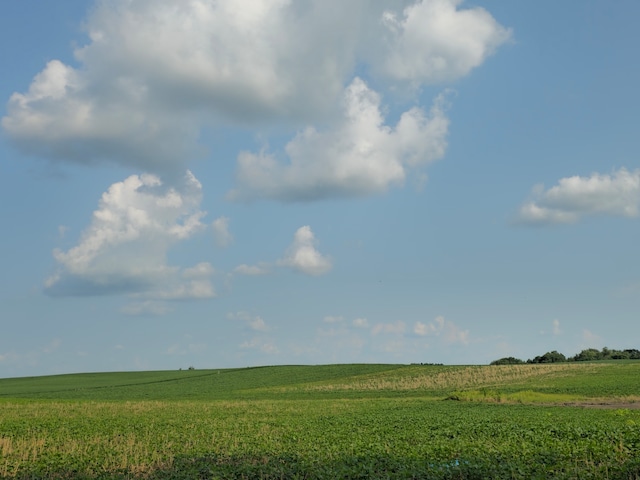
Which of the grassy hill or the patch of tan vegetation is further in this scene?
the patch of tan vegetation

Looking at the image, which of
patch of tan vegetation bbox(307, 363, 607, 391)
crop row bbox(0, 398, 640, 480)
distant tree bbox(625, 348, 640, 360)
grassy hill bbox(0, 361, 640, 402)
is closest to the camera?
crop row bbox(0, 398, 640, 480)

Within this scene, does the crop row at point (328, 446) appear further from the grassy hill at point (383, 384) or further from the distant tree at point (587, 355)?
the distant tree at point (587, 355)

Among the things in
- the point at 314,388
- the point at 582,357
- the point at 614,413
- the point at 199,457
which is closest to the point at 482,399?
the point at 614,413

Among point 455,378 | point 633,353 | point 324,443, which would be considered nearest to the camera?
point 324,443

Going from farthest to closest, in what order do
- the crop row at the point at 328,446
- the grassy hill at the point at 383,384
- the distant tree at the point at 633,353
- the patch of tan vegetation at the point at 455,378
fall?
the distant tree at the point at 633,353 → the patch of tan vegetation at the point at 455,378 → the grassy hill at the point at 383,384 → the crop row at the point at 328,446

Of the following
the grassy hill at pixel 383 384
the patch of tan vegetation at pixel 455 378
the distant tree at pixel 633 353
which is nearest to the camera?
the grassy hill at pixel 383 384

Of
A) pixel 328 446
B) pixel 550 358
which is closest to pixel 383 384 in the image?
pixel 328 446

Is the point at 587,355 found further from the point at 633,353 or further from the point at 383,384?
the point at 383,384

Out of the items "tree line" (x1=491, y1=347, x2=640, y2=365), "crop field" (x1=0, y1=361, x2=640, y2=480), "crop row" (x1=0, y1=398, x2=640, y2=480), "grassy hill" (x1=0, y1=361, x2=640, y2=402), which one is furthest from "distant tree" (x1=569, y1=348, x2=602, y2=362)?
"crop row" (x1=0, y1=398, x2=640, y2=480)

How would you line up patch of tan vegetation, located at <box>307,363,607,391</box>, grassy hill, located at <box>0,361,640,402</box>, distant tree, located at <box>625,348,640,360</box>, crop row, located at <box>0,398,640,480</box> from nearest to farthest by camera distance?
crop row, located at <box>0,398,640,480</box> < grassy hill, located at <box>0,361,640,402</box> < patch of tan vegetation, located at <box>307,363,607,391</box> < distant tree, located at <box>625,348,640,360</box>

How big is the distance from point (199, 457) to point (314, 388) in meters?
64.2

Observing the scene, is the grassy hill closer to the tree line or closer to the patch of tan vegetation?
the patch of tan vegetation

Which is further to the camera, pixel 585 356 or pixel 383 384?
pixel 585 356

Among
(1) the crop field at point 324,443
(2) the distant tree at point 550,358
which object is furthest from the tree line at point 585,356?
(1) the crop field at point 324,443
